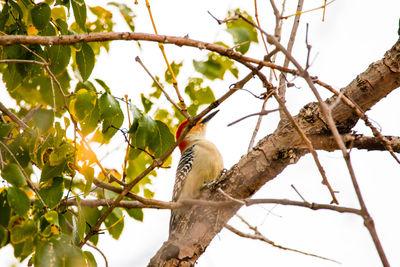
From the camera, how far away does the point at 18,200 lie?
6.55 feet

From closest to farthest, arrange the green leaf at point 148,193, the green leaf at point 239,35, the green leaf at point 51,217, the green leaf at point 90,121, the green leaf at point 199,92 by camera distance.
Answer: the green leaf at point 51,217 → the green leaf at point 239,35 → the green leaf at point 90,121 → the green leaf at point 199,92 → the green leaf at point 148,193

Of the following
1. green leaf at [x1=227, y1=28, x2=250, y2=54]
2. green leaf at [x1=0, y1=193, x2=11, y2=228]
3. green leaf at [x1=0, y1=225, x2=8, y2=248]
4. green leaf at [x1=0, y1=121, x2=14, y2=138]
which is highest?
green leaf at [x1=227, y1=28, x2=250, y2=54]

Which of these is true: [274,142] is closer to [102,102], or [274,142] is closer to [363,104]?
[363,104]

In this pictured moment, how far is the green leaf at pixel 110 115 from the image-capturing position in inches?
102

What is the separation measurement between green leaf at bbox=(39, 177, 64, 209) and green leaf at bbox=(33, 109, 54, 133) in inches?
11.7

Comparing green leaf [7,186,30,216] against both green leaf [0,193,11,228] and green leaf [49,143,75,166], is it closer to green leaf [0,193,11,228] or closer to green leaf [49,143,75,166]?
green leaf [0,193,11,228]

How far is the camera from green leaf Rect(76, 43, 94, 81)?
9.52 ft

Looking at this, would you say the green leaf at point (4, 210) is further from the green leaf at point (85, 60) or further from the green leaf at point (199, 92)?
the green leaf at point (199, 92)

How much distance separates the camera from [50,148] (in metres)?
2.63

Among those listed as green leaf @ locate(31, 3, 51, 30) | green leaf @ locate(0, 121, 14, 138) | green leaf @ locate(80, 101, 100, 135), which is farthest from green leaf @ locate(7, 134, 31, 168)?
green leaf @ locate(31, 3, 51, 30)

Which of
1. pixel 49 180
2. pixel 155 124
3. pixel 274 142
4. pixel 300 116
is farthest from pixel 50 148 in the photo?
pixel 300 116

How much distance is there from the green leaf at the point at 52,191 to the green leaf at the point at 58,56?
2.69 feet

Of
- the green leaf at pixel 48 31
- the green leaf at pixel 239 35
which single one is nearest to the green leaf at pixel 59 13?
the green leaf at pixel 48 31

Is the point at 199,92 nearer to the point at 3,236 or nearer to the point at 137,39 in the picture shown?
the point at 137,39
